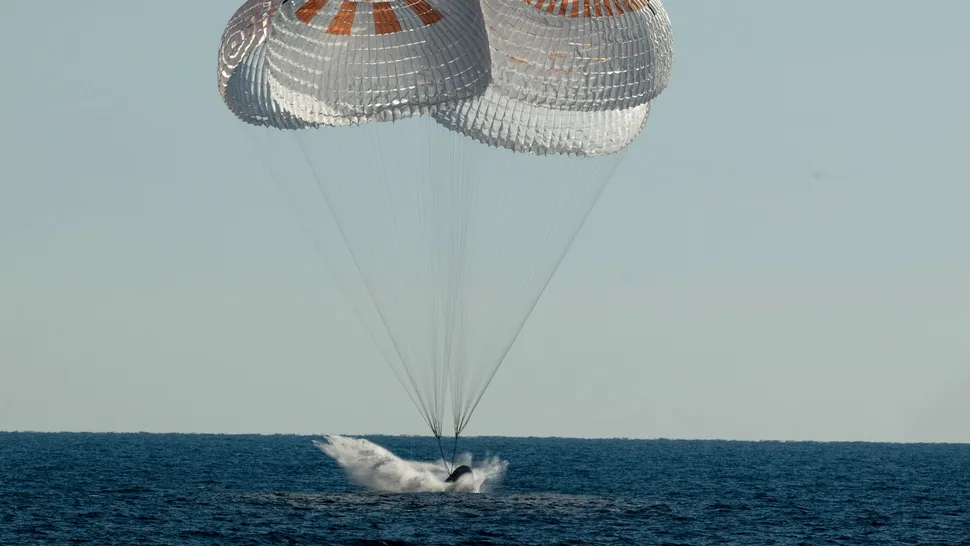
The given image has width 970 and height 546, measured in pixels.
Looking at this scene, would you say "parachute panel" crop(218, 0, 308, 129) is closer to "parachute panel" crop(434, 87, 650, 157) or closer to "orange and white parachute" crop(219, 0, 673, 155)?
"orange and white parachute" crop(219, 0, 673, 155)

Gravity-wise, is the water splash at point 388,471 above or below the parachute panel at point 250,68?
below

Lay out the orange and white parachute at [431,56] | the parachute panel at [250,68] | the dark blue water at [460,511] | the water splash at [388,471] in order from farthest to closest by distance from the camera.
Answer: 1. the water splash at [388,471]
2. the dark blue water at [460,511]
3. the parachute panel at [250,68]
4. the orange and white parachute at [431,56]

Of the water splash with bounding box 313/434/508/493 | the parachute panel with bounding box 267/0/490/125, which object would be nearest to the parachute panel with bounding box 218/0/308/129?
the parachute panel with bounding box 267/0/490/125

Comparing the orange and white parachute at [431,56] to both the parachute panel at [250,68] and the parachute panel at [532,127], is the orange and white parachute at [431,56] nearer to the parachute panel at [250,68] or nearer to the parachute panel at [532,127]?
the parachute panel at [250,68]

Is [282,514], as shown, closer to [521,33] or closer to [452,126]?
[452,126]

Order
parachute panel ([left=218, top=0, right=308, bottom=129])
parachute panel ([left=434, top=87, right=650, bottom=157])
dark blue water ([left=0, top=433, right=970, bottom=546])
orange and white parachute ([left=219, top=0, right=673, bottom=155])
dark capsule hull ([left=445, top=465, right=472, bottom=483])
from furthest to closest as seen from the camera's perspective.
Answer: dark capsule hull ([left=445, top=465, right=472, bottom=483]), dark blue water ([left=0, top=433, right=970, bottom=546]), parachute panel ([left=434, top=87, right=650, bottom=157]), parachute panel ([left=218, top=0, right=308, bottom=129]), orange and white parachute ([left=219, top=0, right=673, bottom=155])

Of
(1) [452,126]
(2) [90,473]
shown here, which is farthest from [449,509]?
(2) [90,473]

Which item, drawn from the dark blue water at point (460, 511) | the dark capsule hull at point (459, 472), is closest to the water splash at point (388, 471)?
the dark capsule hull at point (459, 472)

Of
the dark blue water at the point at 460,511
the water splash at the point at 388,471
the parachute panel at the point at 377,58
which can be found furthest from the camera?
the water splash at the point at 388,471
